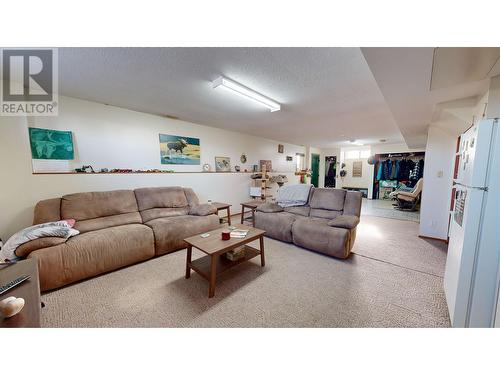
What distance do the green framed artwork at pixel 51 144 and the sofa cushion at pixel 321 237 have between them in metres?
3.52

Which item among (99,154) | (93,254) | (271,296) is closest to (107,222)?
(93,254)

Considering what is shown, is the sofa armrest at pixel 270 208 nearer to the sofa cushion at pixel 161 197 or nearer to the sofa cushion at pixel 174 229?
the sofa cushion at pixel 174 229

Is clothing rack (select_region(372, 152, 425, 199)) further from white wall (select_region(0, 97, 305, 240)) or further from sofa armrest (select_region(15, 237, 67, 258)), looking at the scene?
sofa armrest (select_region(15, 237, 67, 258))

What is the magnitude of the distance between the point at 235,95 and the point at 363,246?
304 centimetres

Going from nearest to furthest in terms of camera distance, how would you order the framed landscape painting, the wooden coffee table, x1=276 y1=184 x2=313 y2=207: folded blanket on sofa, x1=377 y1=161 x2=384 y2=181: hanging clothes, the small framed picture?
the wooden coffee table → x1=276 y1=184 x2=313 y2=207: folded blanket on sofa → the framed landscape painting → the small framed picture → x1=377 y1=161 x2=384 y2=181: hanging clothes

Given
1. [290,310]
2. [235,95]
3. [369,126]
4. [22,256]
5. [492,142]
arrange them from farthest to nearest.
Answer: [369,126] < [235,95] < [22,256] < [290,310] < [492,142]

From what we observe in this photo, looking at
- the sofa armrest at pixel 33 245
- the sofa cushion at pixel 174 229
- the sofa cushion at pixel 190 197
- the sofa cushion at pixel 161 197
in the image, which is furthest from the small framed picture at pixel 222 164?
the sofa armrest at pixel 33 245

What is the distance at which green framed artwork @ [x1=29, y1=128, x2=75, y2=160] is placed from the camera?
2.35m

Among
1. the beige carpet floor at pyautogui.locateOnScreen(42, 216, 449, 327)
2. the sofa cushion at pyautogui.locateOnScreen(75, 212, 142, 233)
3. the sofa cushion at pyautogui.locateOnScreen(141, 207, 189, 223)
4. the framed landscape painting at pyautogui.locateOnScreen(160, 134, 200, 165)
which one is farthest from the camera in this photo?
the framed landscape painting at pyautogui.locateOnScreen(160, 134, 200, 165)

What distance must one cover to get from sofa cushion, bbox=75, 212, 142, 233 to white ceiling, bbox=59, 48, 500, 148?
1.72 m

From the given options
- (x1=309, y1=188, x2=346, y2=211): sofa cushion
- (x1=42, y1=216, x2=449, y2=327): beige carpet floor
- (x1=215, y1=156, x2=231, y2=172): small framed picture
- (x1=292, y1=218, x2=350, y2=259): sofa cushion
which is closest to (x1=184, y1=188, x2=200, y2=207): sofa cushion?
(x1=215, y1=156, x2=231, y2=172): small framed picture

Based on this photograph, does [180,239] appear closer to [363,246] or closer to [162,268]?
[162,268]

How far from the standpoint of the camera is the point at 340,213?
3.05 metres
